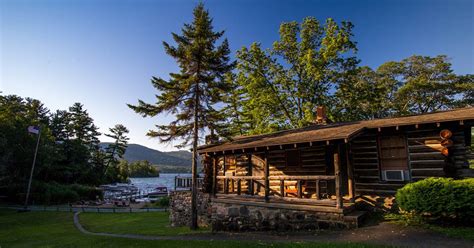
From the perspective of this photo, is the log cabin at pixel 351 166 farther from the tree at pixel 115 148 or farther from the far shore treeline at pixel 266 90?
the tree at pixel 115 148

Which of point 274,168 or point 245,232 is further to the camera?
point 274,168

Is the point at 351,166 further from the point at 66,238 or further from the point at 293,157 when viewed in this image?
the point at 66,238

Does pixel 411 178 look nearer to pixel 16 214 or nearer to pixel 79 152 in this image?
pixel 16 214

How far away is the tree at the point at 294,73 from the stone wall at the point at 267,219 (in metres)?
16.1

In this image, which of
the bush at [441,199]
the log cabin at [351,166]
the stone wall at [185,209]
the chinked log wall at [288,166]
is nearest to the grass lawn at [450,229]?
the bush at [441,199]

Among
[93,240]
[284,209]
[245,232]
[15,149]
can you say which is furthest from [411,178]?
[15,149]

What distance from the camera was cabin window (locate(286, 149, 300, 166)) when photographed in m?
15.2

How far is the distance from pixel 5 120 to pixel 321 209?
44.5 metres

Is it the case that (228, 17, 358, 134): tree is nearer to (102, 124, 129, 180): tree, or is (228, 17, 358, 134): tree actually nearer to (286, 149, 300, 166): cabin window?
(286, 149, 300, 166): cabin window

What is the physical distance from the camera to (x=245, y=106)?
3272 cm

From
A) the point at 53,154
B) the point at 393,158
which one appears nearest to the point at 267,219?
the point at 393,158

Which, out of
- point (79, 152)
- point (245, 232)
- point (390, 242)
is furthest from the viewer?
point (79, 152)

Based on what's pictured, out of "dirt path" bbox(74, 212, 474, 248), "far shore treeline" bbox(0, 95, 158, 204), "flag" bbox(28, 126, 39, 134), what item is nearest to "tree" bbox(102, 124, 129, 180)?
"far shore treeline" bbox(0, 95, 158, 204)

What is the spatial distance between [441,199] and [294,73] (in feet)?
75.1
